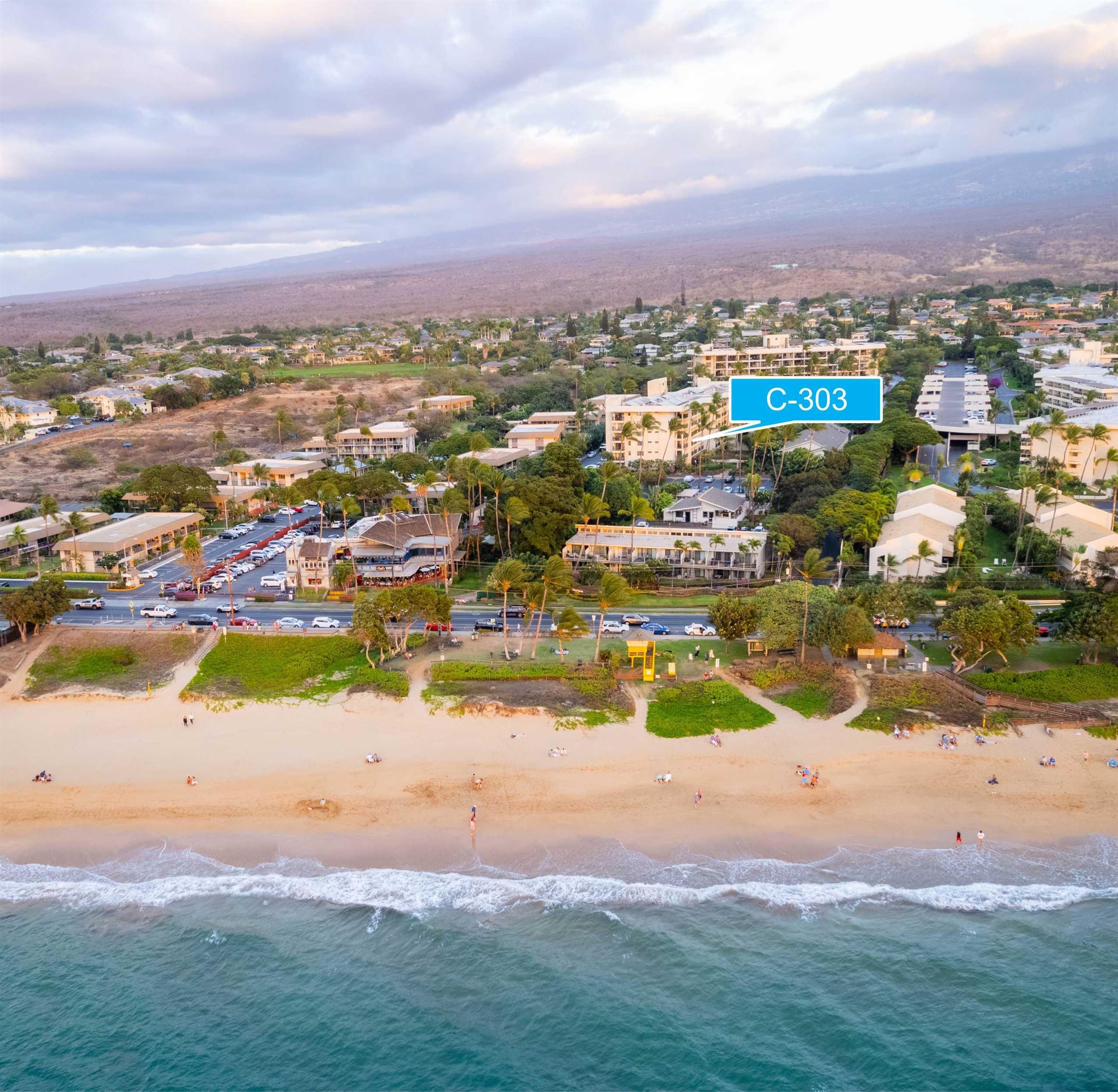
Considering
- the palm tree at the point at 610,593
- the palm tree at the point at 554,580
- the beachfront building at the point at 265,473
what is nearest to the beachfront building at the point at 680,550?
the palm tree at the point at 554,580

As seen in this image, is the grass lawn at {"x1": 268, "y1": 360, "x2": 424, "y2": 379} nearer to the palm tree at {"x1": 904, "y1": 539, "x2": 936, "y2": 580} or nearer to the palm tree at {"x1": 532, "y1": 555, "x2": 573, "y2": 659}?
the palm tree at {"x1": 532, "y1": 555, "x2": 573, "y2": 659}

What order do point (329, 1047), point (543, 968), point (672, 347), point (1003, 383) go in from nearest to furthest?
1. point (329, 1047)
2. point (543, 968)
3. point (1003, 383)
4. point (672, 347)

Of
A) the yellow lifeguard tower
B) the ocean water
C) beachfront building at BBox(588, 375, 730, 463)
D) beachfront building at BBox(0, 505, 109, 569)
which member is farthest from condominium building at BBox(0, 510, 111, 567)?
beachfront building at BBox(588, 375, 730, 463)

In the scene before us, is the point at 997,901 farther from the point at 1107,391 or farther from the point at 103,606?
the point at 1107,391

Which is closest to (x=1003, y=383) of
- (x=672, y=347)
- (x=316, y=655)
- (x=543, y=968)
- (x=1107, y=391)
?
(x=1107, y=391)

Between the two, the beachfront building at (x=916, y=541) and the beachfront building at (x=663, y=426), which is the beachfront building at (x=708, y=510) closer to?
the beachfront building at (x=916, y=541)

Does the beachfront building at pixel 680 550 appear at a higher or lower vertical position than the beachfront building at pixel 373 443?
higher
